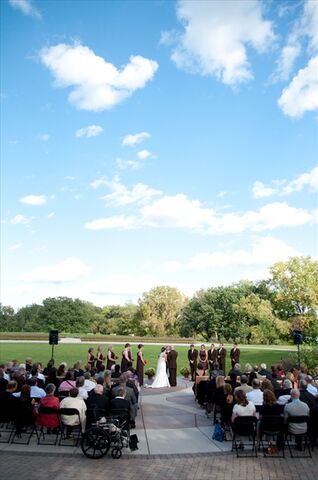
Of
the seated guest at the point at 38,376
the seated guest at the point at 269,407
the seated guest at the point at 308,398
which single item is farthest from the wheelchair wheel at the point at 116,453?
the seated guest at the point at 38,376

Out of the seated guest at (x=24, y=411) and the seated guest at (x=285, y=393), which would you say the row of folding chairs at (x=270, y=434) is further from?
the seated guest at (x=24, y=411)

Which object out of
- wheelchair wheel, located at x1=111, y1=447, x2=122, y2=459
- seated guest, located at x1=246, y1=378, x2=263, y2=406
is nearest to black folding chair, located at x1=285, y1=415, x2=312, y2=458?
seated guest, located at x1=246, y1=378, x2=263, y2=406

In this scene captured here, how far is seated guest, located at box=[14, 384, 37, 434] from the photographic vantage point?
1116cm

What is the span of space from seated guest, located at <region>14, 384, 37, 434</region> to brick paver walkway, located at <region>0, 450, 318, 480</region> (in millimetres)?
1090

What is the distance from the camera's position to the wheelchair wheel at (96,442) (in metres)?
9.93

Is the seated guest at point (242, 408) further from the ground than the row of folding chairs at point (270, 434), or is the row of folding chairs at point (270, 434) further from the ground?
the seated guest at point (242, 408)

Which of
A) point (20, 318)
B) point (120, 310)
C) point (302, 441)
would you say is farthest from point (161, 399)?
point (20, 318)

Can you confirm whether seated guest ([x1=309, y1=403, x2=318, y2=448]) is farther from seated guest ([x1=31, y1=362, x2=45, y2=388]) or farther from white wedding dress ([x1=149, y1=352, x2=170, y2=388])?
white wedding dress ([x1=149, y1=352, x2=170, y2=388])

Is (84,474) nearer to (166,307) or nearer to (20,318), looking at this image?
(166,307)

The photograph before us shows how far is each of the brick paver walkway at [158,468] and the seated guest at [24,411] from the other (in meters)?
1.09

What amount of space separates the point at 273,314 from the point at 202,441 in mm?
64105

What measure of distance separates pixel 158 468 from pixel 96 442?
155 centimetres

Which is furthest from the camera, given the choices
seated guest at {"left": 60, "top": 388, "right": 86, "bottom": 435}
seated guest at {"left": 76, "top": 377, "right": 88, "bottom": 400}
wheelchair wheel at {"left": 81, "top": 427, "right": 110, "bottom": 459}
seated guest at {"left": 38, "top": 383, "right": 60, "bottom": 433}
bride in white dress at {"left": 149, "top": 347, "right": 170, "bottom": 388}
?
bride in white dress at {"left": 149, "top": 347, "right": 170, "bottom": 388}

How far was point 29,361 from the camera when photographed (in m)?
18.2
